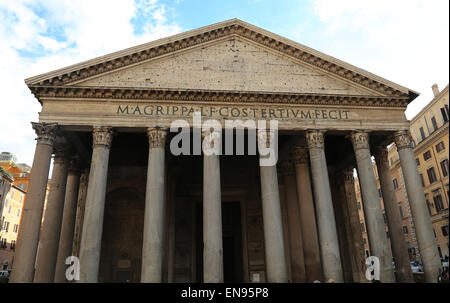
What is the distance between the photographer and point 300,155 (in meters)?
15.5

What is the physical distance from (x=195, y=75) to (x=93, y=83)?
13.7ft

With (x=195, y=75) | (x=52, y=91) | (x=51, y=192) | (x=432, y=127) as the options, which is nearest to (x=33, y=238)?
(x=51, y=192)

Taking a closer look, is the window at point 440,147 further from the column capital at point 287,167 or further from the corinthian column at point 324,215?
the corinthian column at point 324,215

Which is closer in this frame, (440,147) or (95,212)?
(95,212)

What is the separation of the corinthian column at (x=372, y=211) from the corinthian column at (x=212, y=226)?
5898mm

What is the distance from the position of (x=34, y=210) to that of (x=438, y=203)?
31213 millimetres

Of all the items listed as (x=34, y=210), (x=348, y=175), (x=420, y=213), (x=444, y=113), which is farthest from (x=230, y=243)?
(x=444, y=113)

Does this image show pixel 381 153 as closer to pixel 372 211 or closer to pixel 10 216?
pixel 372 211

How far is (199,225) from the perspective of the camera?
1838 cm

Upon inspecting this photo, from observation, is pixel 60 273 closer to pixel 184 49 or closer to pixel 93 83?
pixel 93 83

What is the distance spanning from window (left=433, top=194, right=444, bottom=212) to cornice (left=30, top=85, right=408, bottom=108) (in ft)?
63.1

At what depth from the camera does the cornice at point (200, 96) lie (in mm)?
13078

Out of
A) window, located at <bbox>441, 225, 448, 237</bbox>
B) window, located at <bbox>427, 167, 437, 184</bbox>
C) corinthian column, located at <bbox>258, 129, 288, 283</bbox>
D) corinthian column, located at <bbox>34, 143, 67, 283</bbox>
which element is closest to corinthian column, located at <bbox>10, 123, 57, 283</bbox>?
corinthian column, located at <bbox>34, 143, 67, 283</bbox>

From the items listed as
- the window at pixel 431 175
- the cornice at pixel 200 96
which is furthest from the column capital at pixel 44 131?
the window at pixel 431 175
